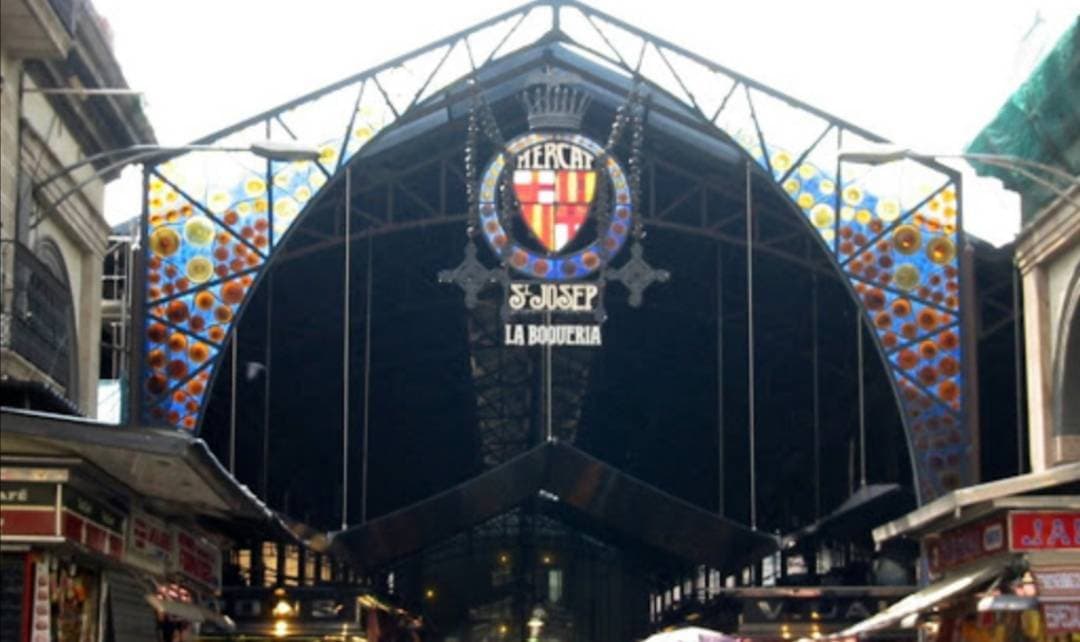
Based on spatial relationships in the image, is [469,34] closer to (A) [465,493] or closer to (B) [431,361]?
(A) [465,493]

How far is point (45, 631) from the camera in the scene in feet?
52.2

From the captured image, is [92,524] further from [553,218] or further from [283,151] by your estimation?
[553,218]

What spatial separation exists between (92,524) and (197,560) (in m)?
6.94

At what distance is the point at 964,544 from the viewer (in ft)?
63.6

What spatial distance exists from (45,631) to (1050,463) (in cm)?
1441

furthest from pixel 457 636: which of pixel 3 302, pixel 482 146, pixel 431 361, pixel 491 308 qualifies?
pixel 3 302

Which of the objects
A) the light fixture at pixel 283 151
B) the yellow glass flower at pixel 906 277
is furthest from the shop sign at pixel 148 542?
the yellow glass flower at pixel 906 277

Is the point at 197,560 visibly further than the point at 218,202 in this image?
No

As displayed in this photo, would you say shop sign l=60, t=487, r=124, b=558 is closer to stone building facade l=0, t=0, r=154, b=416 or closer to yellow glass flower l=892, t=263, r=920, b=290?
stone building facade l=0, t=0, r=154, b=416

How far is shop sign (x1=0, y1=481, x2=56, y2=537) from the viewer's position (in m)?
15.1

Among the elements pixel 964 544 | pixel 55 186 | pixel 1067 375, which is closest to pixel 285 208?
pixel 55 186

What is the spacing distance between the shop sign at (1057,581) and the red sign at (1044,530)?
0.55ft

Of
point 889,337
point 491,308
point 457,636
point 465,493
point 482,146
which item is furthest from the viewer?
point 457,636

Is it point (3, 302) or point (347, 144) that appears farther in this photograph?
point (347, 144)
